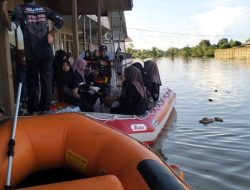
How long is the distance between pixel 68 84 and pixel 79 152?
3701 mm

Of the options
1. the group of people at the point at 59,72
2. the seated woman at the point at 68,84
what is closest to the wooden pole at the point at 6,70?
the group of people at the point at 59,72

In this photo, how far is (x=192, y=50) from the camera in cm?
9788

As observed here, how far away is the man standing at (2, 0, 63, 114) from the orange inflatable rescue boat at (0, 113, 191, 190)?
1.98 metres

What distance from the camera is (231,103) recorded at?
1307 centimetres

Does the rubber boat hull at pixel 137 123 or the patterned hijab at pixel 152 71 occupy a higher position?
the patterned hijab at pixel 152 71

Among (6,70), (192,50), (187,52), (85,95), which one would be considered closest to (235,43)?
(192,50)

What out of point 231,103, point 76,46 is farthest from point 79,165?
point 231,103

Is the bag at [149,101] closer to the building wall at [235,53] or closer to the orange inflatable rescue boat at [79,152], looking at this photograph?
the orange inflatable rescue boat at [79,152]

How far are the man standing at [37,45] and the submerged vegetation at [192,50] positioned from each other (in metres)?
67.1

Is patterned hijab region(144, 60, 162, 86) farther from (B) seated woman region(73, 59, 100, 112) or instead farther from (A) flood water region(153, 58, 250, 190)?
(B) seated woman region(73, 59, 100, 112)

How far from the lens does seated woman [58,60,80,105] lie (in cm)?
727

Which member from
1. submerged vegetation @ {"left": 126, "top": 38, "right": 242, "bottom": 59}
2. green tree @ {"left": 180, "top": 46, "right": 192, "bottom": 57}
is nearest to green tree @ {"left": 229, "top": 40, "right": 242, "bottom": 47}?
submerged vegetation @ {"left": 126, "top": 38, "right": 242, "bottom": 59}

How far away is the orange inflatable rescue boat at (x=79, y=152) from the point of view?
301 centimetres

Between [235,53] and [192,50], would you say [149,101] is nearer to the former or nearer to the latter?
[235,53]
